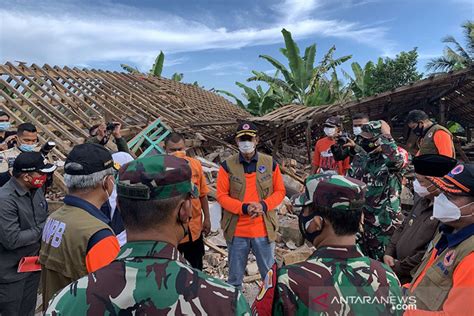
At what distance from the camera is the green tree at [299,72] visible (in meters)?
14.1

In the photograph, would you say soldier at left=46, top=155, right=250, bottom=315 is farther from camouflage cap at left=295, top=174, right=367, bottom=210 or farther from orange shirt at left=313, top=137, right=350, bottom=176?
orange shirt at left=313, top=137, right=350, bottom=176

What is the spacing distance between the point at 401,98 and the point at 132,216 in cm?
1064

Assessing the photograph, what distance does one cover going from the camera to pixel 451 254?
1793mm

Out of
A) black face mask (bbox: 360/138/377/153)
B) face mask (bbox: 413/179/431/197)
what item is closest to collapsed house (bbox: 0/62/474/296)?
black face mask (bbox: 360/138/377/153)

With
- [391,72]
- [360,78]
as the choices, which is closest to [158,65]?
[360,78]

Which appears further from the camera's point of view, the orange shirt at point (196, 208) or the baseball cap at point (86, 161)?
the orange shirt at point (196, 208)

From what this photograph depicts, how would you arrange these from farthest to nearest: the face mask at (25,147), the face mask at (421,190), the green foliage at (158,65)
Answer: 1. the green foliage at (158,65)
2. the face mask at (25,147)
3. the face mask at (421,190)

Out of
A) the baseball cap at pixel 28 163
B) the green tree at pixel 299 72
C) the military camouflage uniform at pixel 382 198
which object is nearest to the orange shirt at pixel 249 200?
the military camouflage uniform at pixel 382 198

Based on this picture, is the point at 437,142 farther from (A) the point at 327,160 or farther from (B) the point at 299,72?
(B) the point at 299,72

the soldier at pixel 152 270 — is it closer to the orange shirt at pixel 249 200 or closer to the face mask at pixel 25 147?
the orange shirt at pixel 249 200

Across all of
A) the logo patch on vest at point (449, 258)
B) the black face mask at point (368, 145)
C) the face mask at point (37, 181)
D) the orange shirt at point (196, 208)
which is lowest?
the orange shirt at point (196, 208)

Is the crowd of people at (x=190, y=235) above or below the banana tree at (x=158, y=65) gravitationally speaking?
below

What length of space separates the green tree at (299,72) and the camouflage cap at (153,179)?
13473 mm

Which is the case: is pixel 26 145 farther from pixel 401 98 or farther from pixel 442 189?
pixel 401 98
